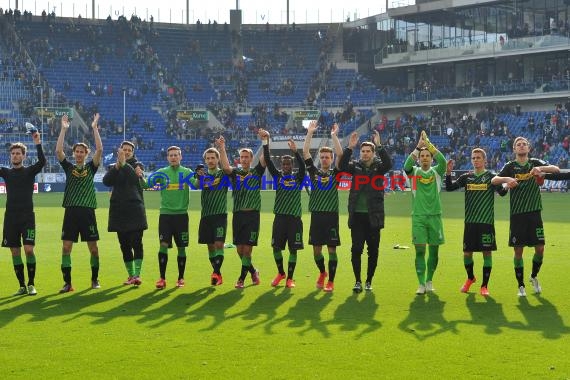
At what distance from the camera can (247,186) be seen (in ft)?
46.9

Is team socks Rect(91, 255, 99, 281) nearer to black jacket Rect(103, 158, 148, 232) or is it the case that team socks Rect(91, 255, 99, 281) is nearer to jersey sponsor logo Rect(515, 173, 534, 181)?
black jacket Rect(103, 158, 148, 232)

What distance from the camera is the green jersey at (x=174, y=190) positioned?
14289 mm

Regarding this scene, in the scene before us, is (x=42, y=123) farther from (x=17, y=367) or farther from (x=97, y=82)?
(x=17, y=367)

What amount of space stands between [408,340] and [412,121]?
191 ft

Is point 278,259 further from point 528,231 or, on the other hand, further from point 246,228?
point 528,231

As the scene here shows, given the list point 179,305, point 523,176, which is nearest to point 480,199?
point 523,176

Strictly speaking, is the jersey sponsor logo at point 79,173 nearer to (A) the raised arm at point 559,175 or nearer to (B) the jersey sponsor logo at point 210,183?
(B) the jersey sponsor logo at point 210,183

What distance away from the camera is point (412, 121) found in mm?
67125

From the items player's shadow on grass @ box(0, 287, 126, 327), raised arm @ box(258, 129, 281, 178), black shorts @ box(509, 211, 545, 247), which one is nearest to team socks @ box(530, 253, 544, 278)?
black shorts @ box(509, 211, 545, 247)

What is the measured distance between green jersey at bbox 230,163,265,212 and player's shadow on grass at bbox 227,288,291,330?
1.46 meters

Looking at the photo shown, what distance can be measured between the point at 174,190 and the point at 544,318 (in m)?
6.12

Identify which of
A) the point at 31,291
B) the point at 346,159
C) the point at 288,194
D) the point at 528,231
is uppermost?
the point at 346,159

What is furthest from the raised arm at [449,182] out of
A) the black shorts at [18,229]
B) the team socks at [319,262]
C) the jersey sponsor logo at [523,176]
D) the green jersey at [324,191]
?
the black shorts at [18,229]

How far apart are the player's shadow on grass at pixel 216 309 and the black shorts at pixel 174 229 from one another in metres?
1.27
